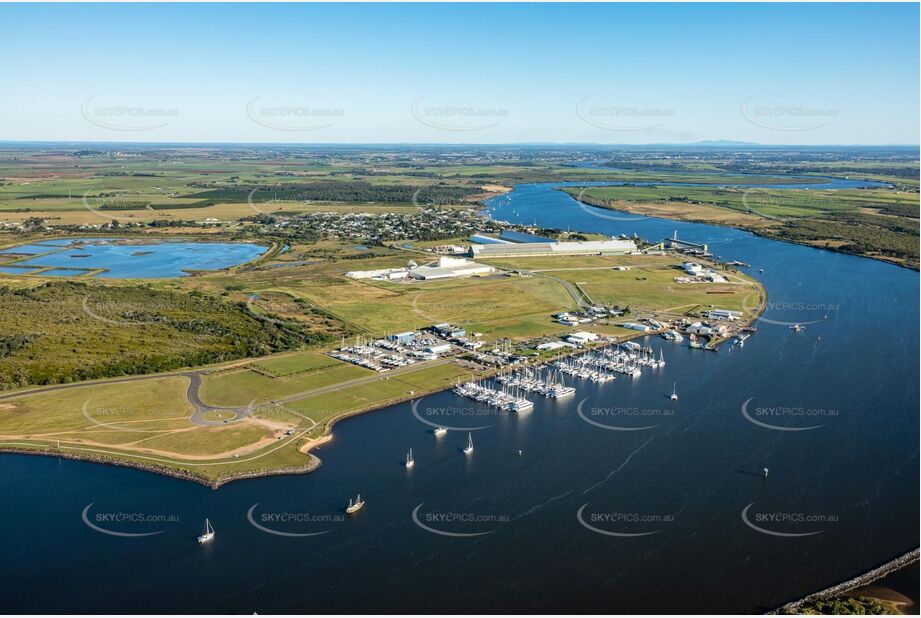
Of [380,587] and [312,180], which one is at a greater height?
[312,180]

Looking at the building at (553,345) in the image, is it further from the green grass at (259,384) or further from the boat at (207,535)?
the boat at (207,535)

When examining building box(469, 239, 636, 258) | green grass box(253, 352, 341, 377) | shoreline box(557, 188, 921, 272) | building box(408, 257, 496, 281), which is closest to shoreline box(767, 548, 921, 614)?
green grass box(253, 352, 341, 377)

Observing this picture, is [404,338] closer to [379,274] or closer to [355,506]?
[355,506]

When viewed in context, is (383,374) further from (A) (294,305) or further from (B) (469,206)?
(B) (469,206)

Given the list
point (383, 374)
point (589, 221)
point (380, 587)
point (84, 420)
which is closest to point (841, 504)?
point (380, 587)

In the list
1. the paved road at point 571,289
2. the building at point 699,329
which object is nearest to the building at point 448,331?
the paved road at point 571,289

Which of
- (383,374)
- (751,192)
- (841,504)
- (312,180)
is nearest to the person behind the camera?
(841,504)
